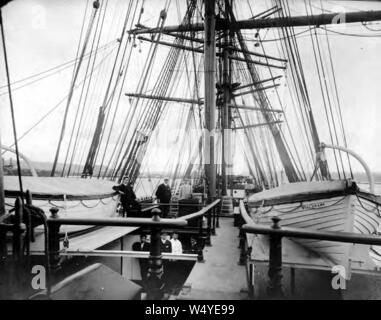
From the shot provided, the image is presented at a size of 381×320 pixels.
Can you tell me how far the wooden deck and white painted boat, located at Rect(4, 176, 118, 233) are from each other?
2.66 meters

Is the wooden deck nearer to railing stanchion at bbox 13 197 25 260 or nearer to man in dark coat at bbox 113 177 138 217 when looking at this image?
railing stanchion at bbox 13 197 25 260

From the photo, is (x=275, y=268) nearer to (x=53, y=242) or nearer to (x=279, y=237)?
(x=279, y=237)

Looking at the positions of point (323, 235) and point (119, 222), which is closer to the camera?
point (323, 235)

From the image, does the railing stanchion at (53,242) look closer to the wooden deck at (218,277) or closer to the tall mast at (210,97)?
the wooden deck at (218,277)

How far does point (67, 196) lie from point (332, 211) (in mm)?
5034

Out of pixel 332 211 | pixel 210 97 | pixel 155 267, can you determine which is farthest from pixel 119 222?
pixel 210 97

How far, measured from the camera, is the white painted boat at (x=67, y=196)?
476 cm

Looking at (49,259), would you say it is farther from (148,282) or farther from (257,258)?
(257,258)

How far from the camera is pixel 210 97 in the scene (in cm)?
679

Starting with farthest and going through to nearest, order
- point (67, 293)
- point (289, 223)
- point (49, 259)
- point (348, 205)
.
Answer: point (289, 223) → point (348, 205) → point (49, 259) → point (67, 293)

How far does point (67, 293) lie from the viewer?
6.42 ft

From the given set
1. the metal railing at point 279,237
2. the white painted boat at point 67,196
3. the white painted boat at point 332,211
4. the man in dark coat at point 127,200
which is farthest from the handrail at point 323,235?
the man in dark coat at point 127,200
